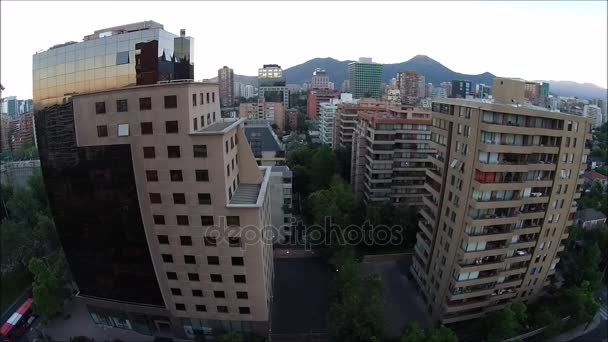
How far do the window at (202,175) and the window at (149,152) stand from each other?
2651 mm

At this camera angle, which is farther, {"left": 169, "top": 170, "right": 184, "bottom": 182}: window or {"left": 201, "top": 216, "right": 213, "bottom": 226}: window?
{"left": 201, "top": 216, "right": 213, "bottom": 226}: window

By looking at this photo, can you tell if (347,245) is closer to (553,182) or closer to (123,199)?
(553,182)

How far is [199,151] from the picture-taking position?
2008cm

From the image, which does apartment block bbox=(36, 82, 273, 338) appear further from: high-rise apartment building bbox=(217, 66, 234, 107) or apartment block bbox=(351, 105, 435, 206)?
high-rise apartment building bbox=(217, 66, 234, 107)

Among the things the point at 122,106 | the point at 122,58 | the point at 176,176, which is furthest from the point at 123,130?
the point at 122,58

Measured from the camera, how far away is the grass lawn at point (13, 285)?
3450 centimetres

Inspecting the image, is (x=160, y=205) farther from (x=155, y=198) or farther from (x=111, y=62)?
(x=111, y=62)

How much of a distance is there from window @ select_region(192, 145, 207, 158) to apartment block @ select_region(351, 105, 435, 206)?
25102 millimetres

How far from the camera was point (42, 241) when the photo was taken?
124 feet

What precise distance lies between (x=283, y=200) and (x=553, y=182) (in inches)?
977

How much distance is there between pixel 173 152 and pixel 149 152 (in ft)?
4.92

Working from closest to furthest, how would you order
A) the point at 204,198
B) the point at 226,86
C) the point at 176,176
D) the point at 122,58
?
the point at 122,58 → the point at 176,176 → the point at 204,198 → the point at 226,86

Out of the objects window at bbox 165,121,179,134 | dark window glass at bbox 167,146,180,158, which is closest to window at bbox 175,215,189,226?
dark window glass at bbox 167,146,180,158

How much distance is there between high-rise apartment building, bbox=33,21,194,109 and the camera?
794 inches
